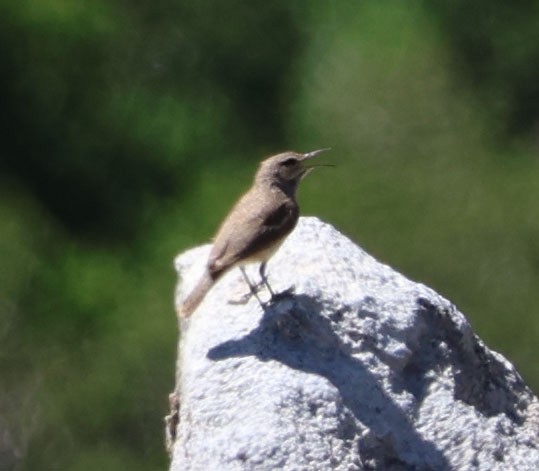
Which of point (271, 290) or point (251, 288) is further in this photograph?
point (251, 288)

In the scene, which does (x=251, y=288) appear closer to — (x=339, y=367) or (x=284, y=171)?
(x=339, y=367)

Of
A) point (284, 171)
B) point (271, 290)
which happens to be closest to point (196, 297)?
point (271, 290)

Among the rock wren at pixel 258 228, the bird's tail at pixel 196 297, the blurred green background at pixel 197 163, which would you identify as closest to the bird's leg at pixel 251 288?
the rock wren at pixel 258 228

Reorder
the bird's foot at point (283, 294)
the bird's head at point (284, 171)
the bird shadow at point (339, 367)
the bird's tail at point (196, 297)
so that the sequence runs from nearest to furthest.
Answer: the bird shadow at point (339, 367), the bird's foot at point (283, 294), the bird's tail at point (196, 297), the bird's head at point (284, 171)

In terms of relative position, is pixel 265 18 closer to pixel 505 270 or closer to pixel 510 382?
pixel 505 270

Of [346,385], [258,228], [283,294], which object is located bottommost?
[346,385]

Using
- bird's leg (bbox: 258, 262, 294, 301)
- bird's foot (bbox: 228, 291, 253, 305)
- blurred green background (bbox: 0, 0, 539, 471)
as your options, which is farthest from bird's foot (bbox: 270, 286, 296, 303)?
blurred green background (bbox: 0, 0, 539, 471)

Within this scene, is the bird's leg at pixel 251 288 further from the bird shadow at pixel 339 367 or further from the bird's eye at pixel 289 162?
the bird's eye at pixel 289 162
